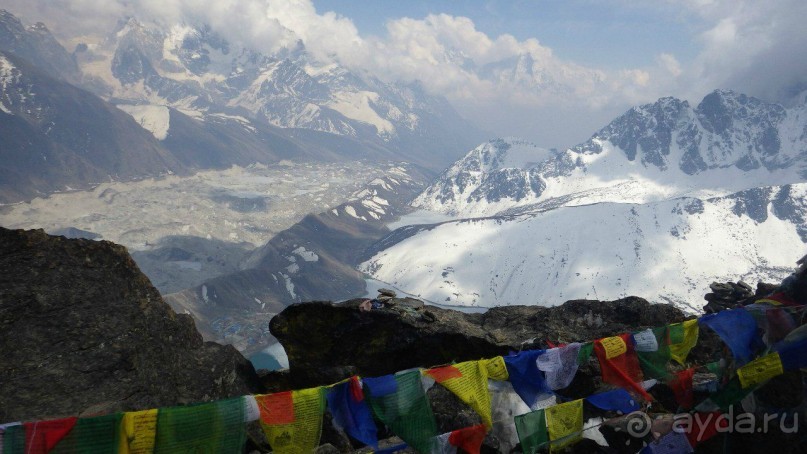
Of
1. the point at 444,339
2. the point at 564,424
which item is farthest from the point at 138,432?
the point at 444,339

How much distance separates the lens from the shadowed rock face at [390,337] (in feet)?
62.6

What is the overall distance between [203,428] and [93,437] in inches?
79.1

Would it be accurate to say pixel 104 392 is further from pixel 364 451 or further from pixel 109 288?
pixel 364 451

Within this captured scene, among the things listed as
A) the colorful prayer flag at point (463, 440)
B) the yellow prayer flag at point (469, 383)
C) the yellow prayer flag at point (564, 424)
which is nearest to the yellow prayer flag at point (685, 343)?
the yellow prayer flag at point (564, 424)

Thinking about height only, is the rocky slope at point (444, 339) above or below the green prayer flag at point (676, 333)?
below

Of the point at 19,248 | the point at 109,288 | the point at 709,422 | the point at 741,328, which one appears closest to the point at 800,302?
the point at 741,328

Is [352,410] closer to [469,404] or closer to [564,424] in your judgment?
[469,404]

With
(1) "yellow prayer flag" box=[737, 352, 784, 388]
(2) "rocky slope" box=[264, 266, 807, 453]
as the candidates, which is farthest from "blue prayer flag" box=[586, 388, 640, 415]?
(1) "yellow prayer flag" box=[737, 352, 784, 388]

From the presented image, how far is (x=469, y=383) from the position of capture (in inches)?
517

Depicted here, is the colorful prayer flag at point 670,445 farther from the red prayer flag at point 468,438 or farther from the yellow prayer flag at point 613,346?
the red prayer flag at point 468,438

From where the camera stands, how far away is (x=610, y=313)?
22047mm

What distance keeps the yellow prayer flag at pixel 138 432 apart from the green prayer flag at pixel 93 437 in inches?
4.3

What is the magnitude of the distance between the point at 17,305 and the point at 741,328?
838 inches

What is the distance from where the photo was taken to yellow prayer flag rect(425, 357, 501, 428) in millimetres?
12875
